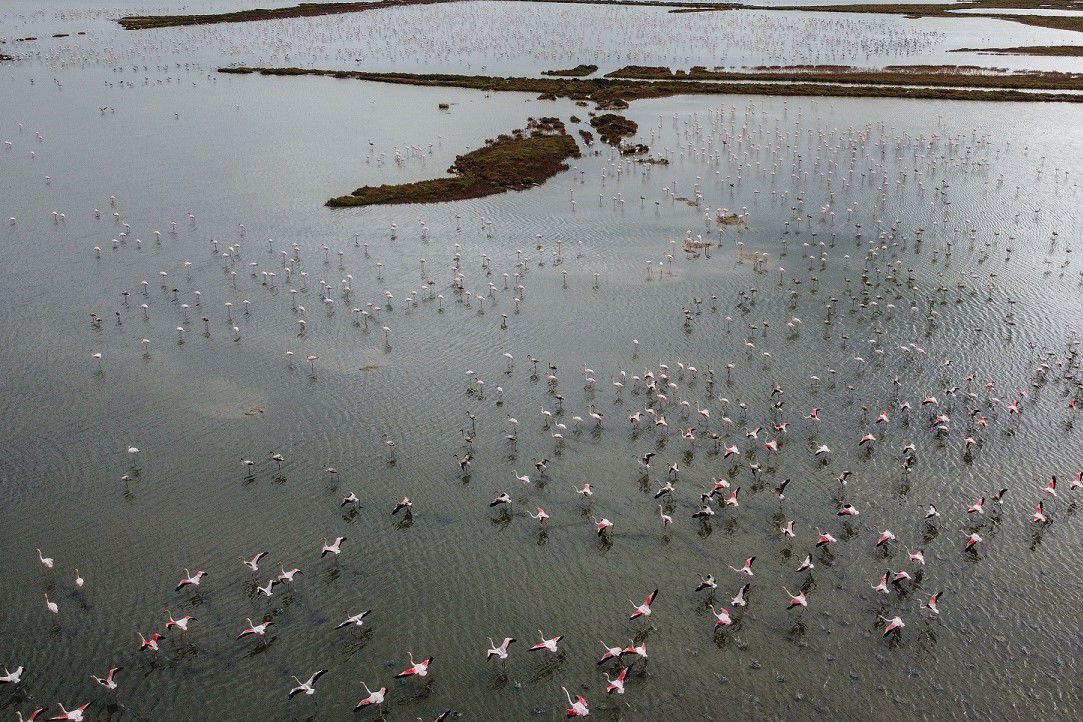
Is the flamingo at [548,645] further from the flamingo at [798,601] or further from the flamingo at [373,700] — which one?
the flamingo at [798,601]

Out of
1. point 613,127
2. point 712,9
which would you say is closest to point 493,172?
point 613,127

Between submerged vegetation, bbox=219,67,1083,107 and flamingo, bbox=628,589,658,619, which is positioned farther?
submerged vegetation, bbox=219,67,1083,107

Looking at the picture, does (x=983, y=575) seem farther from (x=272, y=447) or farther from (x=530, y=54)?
(x=530, y=54)

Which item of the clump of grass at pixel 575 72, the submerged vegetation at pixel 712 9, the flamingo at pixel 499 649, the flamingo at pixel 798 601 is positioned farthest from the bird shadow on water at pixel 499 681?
the submerged vegetation at pixel 712 9

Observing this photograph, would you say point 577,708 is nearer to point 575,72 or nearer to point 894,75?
point 575,72

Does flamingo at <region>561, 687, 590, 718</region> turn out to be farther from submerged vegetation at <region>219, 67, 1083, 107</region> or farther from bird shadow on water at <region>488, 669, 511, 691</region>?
submerged vegetation at <region>219, 67, 1083, 107</region>

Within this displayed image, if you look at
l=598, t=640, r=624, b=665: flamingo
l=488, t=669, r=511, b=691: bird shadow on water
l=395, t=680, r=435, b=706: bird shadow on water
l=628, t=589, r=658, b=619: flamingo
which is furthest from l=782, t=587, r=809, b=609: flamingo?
l=395, t=680, r=435, b=706: bird shadow on water

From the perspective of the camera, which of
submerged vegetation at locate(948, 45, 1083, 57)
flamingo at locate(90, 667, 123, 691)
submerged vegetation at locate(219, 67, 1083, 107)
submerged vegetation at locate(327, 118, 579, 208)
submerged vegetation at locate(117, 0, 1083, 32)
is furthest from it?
submerged vegetation at locate(117, 0, 1083, 32)
